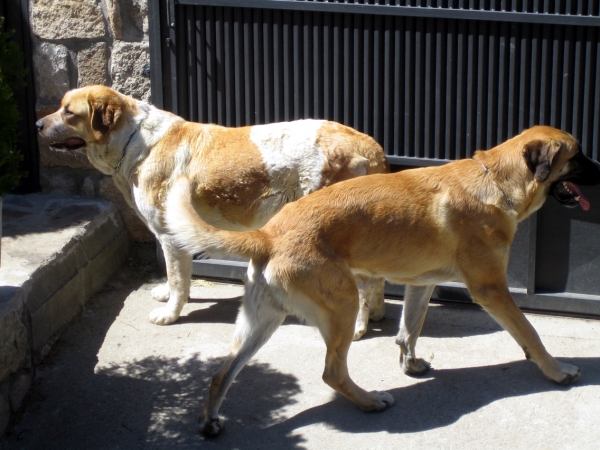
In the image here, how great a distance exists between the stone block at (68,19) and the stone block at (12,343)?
266cm

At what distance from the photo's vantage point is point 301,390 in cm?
480

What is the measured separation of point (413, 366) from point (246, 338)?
4.12ft

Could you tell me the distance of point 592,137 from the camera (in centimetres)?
550

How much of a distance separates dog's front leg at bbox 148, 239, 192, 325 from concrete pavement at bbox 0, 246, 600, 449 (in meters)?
0.08

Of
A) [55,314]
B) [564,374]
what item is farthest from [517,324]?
[55,314]

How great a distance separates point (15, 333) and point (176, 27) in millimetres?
2718

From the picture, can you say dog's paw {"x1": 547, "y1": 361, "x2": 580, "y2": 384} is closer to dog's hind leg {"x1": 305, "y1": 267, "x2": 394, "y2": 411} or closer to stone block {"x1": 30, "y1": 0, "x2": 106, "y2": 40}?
dog's hind leg {"x1": 305, "y1": 267, "x2": 394, "y2": 411}

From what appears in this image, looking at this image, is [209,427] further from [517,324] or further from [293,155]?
[293,155]

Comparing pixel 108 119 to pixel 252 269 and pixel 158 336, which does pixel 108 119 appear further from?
pixel 252 269

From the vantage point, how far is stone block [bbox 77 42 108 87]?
639cm

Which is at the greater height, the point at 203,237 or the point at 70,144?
the point at 70,144

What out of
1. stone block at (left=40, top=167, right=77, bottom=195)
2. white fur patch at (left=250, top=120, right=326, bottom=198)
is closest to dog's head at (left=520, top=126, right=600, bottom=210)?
white fur patch at (left=250, top=120, right=326, bottom=198)

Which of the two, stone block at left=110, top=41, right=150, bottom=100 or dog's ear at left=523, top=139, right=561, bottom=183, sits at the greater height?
stone block at left=110, top=41, right=150, bottom=100

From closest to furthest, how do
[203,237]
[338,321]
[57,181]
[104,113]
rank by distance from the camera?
1. [203,237]
2. [338,321]
3. [104,113]
4. [57,181]
